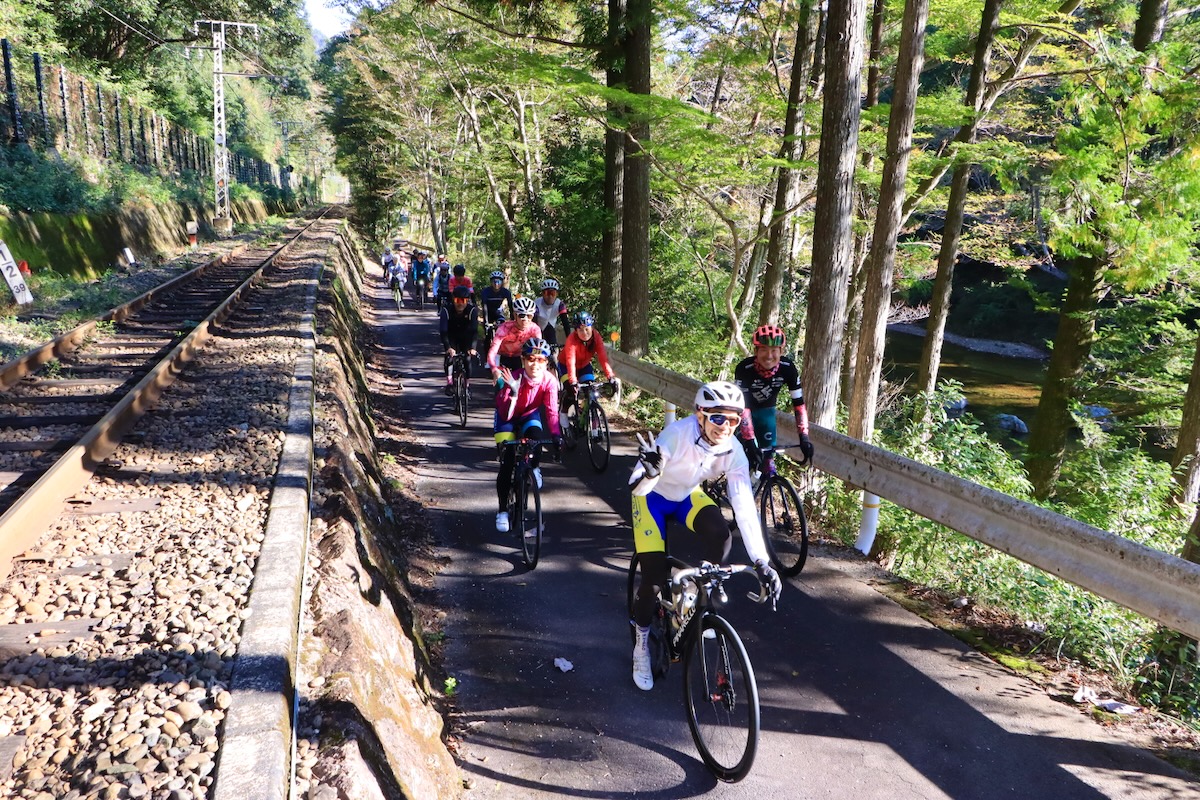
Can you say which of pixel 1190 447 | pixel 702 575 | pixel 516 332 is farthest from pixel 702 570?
pixel 1190 447

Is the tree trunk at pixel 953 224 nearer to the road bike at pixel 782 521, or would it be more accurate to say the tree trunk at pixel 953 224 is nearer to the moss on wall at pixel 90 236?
the road bike at pixel 782 521

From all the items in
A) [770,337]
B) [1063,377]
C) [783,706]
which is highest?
[770,337]

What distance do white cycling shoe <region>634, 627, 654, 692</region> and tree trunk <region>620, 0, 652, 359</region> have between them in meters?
9.33

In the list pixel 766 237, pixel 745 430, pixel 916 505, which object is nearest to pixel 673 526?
pixel 745 430

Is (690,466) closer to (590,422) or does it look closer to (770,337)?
(770,337)

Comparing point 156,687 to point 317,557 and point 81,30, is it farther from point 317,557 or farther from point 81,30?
point 81,30

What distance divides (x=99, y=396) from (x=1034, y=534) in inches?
371

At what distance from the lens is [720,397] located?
178 inches

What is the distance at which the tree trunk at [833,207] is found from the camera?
8.17 meters

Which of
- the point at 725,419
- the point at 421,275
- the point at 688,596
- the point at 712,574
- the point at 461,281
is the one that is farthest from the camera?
the point at 421,275

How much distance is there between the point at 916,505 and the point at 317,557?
4632 millimetres

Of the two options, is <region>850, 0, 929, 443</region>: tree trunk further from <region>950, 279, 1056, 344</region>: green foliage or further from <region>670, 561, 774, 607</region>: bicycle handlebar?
<region>950, 279, 1056, 344</region>: green foliage

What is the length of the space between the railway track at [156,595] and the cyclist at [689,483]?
82.6 inches

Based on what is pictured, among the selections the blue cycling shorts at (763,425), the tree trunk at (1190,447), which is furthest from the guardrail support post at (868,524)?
the tree trunk at (1190,447)
